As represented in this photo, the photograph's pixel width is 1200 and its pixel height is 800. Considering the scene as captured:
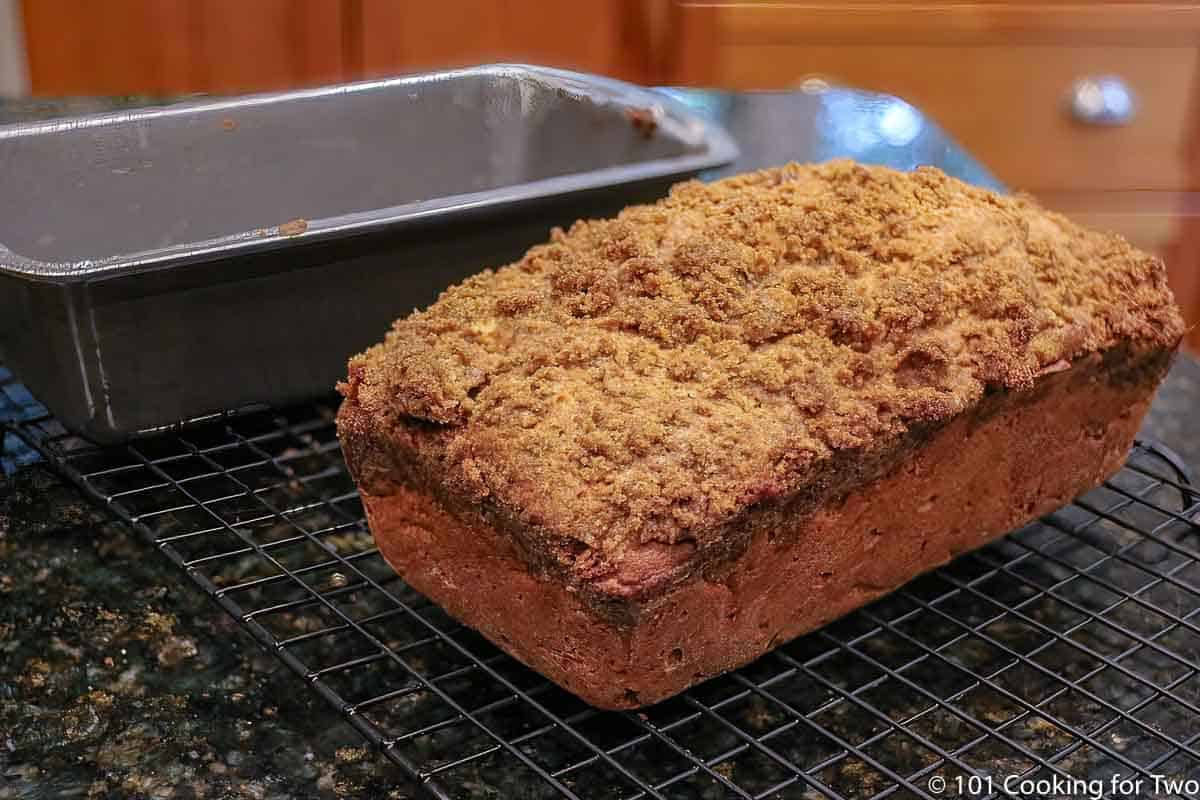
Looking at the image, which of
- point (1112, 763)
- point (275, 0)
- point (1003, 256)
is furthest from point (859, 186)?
point (275, 0)

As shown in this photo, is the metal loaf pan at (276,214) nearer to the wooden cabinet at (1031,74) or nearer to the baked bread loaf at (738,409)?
the baked bread loaf at (738,409)

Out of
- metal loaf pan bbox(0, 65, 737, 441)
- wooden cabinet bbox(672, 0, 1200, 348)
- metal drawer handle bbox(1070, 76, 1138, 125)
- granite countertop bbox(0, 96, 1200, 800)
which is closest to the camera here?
granite countertop bbox(0, 96, 1200, 800)

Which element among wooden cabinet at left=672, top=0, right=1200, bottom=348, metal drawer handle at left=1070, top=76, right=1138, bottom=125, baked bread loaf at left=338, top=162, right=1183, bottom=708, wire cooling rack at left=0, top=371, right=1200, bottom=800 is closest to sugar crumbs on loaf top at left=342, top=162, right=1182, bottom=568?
baked bread loaf at left=338, top=162, right=1183, bottom=708

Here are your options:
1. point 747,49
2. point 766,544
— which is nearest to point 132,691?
point 766,544

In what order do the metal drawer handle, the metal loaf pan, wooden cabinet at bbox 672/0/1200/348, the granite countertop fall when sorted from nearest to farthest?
1. the granite countertop
2. the metal loaf pan
3. wooden cabinet at bbox 672/0/1200/348
4. the metal drawer handle

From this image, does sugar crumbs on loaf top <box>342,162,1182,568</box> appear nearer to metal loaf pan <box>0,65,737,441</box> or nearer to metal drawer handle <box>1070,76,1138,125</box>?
metal loaf pan <box>0,65,737,441</box>

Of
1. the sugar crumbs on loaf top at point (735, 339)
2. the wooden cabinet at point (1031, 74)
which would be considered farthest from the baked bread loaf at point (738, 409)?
the wooden cabinet at point (1031, 74)

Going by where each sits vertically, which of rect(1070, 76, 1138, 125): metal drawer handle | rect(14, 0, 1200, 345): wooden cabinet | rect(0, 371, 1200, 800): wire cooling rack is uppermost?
rect(14, 0, 1200, 345): wooden cabinet
